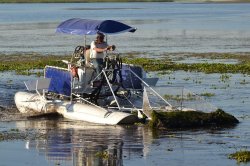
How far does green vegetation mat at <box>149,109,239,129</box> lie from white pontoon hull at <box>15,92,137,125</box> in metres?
0.84

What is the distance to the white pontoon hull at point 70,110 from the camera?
22.0 meters

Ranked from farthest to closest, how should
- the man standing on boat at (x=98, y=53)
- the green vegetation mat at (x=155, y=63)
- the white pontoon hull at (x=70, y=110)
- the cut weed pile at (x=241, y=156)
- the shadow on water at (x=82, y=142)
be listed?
the green vegetation mat at (x=155, y=63) < the man standing on boat at (x=98, y=53) < the white pontoon hull at (x=70, y=110) < the shadow on water at (x=82, y=142) < the cut weed pile at (x=241, y=156)

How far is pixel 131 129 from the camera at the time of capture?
21359 mm

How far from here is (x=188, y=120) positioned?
70.6 ft

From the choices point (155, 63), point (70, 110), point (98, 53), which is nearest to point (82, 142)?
point (70, 110)

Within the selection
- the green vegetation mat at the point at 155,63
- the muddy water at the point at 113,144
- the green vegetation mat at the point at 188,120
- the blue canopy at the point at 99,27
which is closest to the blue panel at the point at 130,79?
the blue canopy at the point at 99,27

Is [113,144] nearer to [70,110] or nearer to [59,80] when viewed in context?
[70,110]

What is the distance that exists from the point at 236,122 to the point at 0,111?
24.7 ft

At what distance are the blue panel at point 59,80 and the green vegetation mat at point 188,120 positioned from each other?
12.3 feet

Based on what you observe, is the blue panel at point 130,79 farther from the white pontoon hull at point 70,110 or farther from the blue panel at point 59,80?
the white pontoon hull at point 70,110

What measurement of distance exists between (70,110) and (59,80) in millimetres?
1502

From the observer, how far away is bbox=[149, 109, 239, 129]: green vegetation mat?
2148 centimetres

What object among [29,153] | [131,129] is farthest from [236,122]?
[29,153]

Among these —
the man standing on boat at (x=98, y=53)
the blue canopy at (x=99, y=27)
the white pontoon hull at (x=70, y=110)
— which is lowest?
the white pontoon hull at (x=70, y=110)
